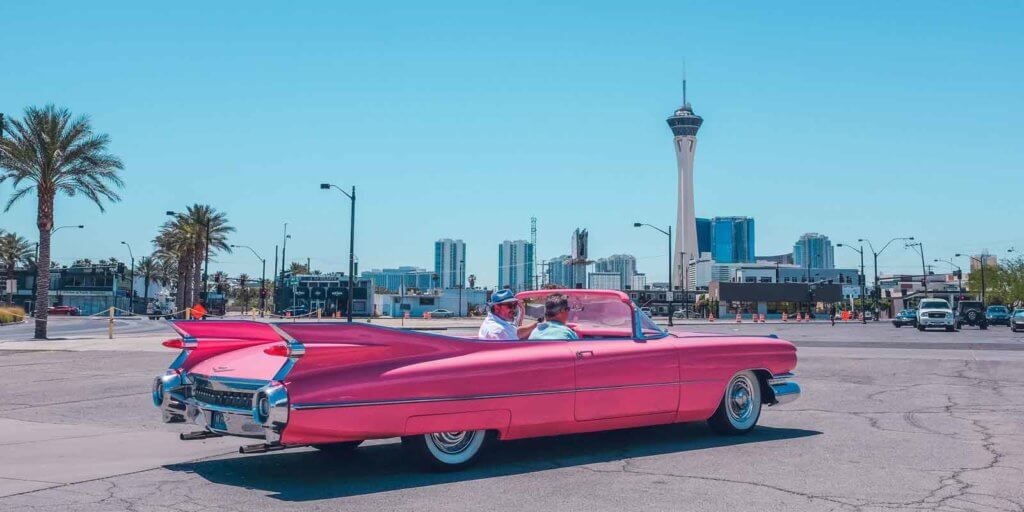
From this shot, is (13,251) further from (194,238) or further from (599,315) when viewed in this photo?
(599,315)

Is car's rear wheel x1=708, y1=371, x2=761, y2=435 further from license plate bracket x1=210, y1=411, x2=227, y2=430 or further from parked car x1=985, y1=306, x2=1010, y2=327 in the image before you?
parked car x1=985, y1=306, x2=1010, y2=327

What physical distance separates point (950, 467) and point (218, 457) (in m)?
5.67

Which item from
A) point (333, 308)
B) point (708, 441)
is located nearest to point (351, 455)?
point (708, 441)

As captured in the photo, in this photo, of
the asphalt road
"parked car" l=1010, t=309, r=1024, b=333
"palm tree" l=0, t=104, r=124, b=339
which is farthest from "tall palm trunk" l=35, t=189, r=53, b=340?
"parked car" l=1010, t=309, r=1024, b=333

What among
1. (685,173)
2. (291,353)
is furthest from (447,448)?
(685,173)

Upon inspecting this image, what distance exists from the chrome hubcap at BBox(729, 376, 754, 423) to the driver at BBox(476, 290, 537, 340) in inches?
80.0

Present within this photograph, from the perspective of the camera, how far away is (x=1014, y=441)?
25.8 ft

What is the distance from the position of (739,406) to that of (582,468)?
7.26ft

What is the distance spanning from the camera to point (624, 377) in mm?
7070

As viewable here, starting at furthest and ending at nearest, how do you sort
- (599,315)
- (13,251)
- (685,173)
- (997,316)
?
1. (685,173)
2. (13,251)
3. (997,316)
4. (599,315)

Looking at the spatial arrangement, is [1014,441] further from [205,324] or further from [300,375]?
[205,324]

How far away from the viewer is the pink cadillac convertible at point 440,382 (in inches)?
223

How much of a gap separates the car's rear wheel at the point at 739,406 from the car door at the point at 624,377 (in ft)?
2.33

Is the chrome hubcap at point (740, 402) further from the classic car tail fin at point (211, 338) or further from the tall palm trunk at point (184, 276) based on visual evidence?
the tall palm trunk at point (184, 276)
